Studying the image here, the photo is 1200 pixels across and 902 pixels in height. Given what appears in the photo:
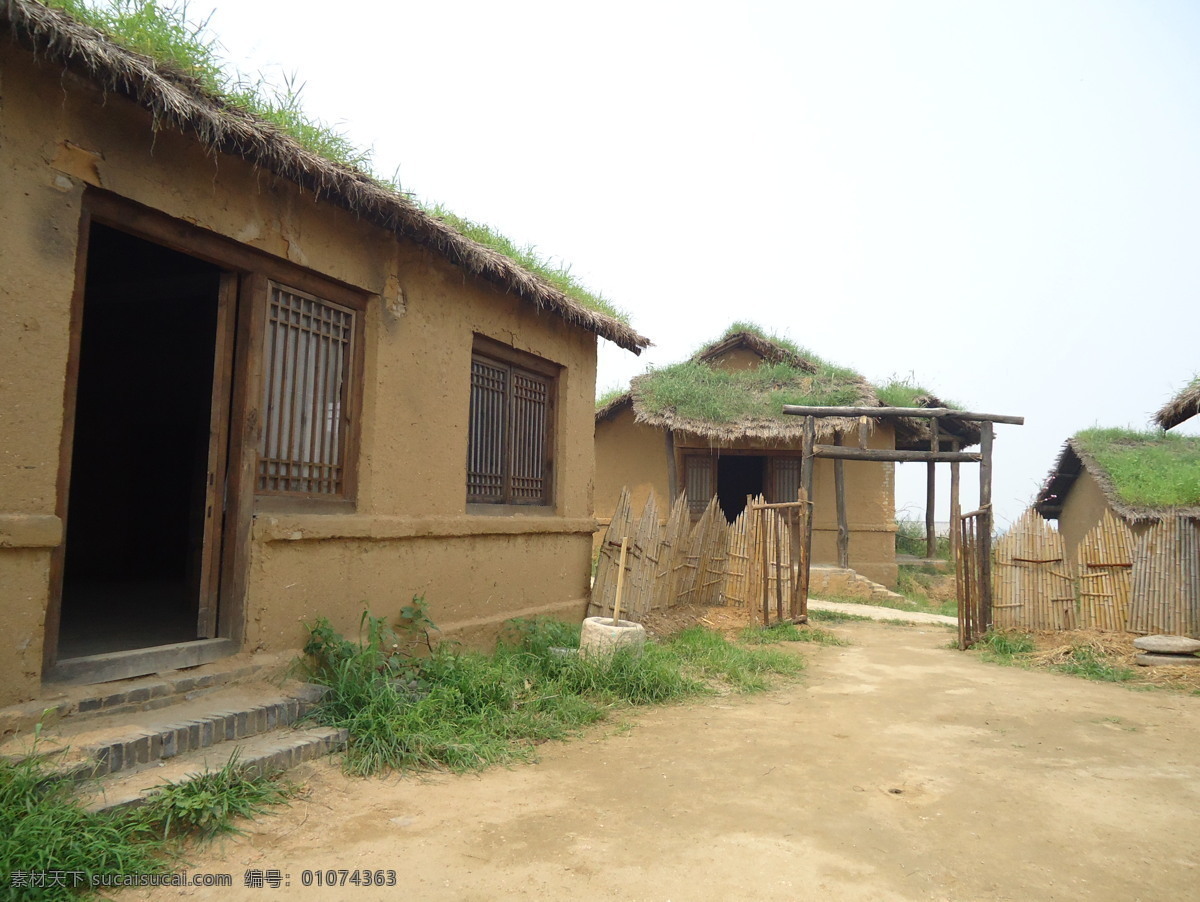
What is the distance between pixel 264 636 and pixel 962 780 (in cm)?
396

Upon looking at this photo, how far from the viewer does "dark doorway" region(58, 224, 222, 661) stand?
6332 millimetres

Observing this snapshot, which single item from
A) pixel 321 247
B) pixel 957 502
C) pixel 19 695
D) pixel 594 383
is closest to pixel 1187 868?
pixel 19 695

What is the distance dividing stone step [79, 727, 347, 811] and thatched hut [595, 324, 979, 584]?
913 centimetres

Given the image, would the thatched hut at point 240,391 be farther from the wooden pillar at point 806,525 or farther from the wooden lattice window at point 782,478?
the wooden lattice window at point 782,478

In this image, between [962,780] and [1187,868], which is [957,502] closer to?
[962,780]

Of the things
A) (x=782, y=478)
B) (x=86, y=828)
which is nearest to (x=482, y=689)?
(x=86, y=828)

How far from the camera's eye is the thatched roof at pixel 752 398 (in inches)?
517

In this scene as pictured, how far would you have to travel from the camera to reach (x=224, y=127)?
3895 mm

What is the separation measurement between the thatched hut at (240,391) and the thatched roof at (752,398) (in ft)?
17.4

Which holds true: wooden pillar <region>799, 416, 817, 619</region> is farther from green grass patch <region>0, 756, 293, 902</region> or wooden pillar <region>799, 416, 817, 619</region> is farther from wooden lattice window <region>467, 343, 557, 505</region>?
green grass patch <region>0, 756, 293, 902</region>

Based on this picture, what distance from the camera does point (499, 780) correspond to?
405 centimetres

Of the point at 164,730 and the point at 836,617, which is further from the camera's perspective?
the point at 836,617

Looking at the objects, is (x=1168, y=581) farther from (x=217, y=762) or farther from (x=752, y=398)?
(x=217, y=762)

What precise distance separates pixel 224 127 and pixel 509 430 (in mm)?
3687
